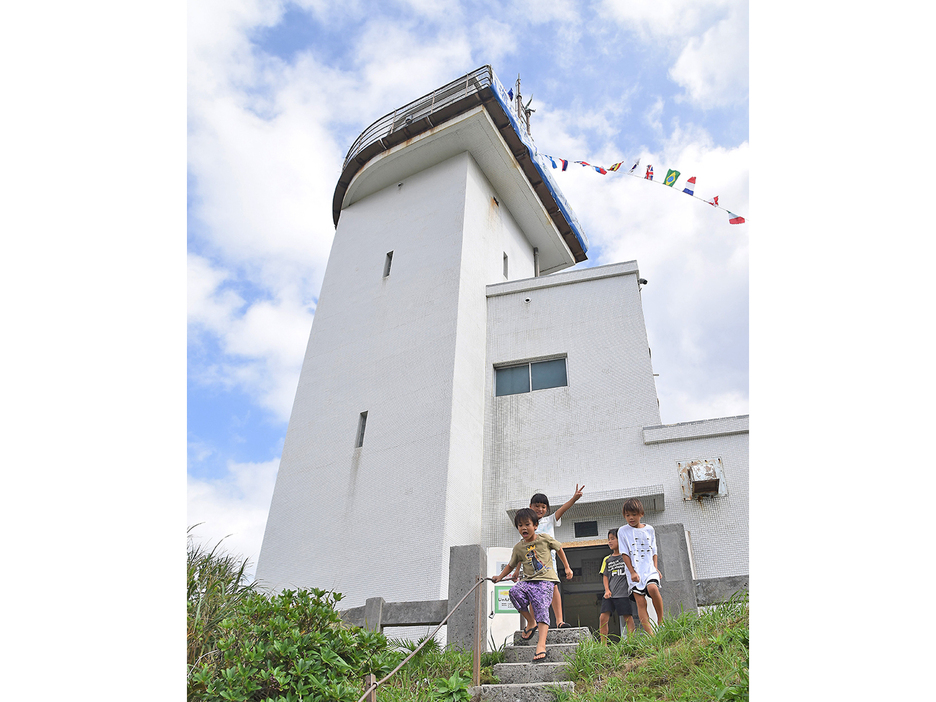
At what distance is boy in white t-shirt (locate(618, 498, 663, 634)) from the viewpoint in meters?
6.26

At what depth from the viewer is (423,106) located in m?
→ 16.8

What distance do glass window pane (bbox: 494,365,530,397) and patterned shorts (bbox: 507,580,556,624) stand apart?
7.32 meters

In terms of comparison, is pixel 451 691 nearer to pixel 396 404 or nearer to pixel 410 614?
pixel 410 614

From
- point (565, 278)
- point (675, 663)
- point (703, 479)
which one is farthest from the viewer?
point (565, 278)

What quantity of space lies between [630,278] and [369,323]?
568cm

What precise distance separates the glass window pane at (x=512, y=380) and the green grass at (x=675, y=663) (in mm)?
7672

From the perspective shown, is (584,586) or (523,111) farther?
(523,111)

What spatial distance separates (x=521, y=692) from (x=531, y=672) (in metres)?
0.53

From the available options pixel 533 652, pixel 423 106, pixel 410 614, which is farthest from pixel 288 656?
pixel 423 106

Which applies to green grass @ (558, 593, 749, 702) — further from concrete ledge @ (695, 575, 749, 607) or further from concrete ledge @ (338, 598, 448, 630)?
concrete ledge @ (338, 598, 448, 630)

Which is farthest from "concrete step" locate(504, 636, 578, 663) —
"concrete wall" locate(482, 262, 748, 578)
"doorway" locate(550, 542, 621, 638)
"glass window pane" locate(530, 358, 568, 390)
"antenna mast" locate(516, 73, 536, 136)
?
"antenna mast" locate(516, 73, 536, 136)

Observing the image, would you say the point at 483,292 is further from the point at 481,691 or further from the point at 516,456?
the point at 481,691

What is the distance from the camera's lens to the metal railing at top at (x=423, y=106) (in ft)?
52.6

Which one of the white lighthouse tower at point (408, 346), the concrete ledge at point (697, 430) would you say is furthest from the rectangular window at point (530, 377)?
the concrete ledge at point (697, 430)
